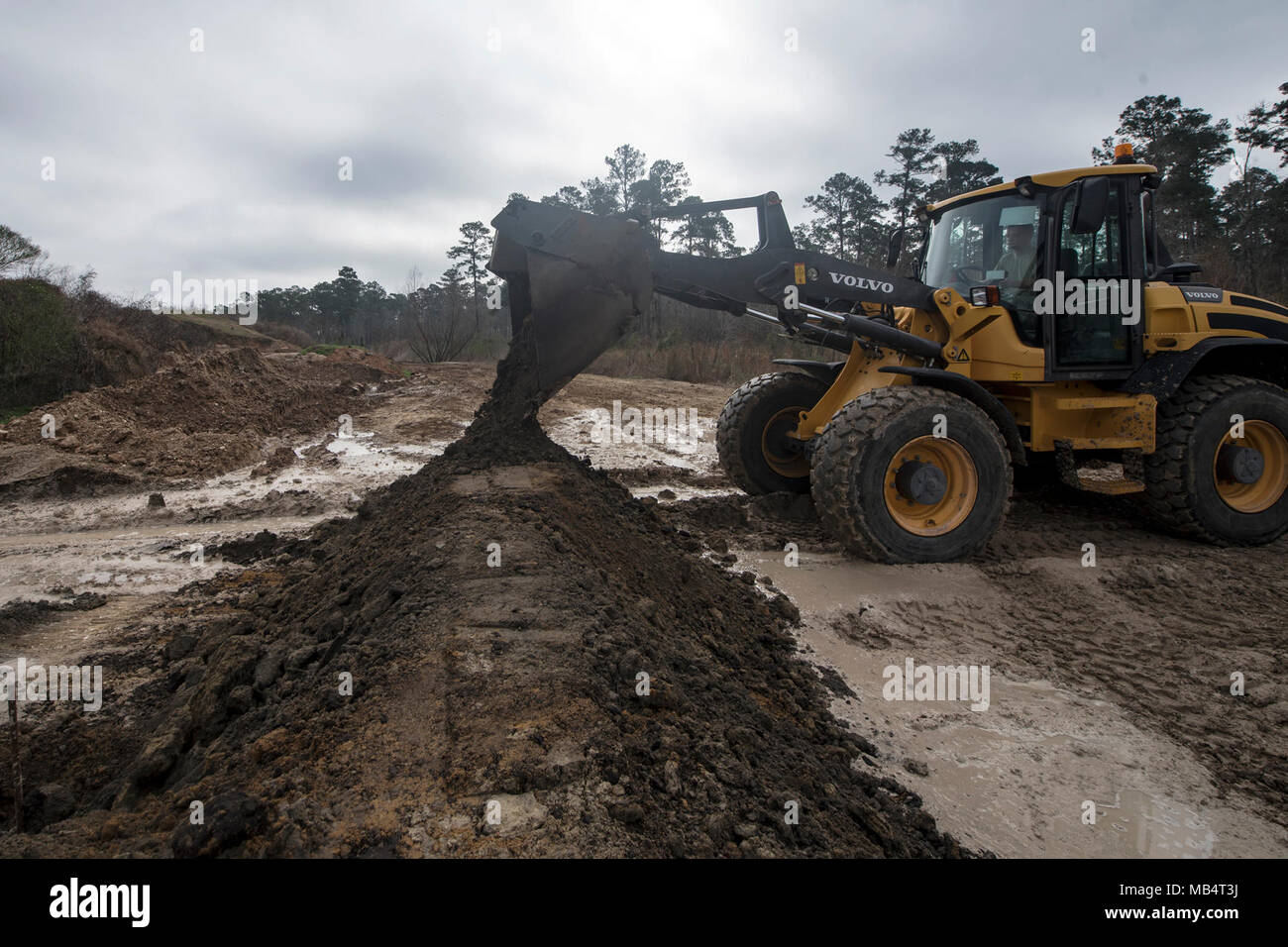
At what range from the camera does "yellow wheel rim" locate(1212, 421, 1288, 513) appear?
649cm

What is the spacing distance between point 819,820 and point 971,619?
3.09m

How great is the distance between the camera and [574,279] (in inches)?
211

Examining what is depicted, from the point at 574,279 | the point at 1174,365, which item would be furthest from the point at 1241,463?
the point at 574,279

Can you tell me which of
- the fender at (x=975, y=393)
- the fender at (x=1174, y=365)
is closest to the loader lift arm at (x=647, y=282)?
the fender at (x=975, y=393)

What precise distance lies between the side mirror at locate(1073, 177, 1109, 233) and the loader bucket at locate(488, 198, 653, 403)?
10.1 feet

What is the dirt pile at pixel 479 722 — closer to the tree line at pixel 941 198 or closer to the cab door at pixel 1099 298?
the cab door at pixel 1099 298

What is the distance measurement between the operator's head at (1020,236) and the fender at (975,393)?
122 centimetres

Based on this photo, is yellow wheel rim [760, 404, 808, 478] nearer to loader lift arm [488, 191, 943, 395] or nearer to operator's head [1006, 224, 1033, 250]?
loader lift arm [488, 191, 943, 395]

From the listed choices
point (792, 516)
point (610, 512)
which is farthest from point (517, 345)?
point (792, 516)

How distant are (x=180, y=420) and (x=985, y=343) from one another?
10.9 metres

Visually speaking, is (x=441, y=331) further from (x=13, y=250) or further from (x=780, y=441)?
(x=780, y=441)

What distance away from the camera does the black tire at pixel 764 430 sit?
7.32 m

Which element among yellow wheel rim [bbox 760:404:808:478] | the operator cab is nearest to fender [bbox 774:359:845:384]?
yellow wheel rim [bbox 760:404:808:478]

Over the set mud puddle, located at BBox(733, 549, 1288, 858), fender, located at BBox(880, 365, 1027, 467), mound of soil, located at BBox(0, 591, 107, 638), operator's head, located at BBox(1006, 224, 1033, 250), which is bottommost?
mud puddle, located at BBox(733, 549, 1288, 858)
